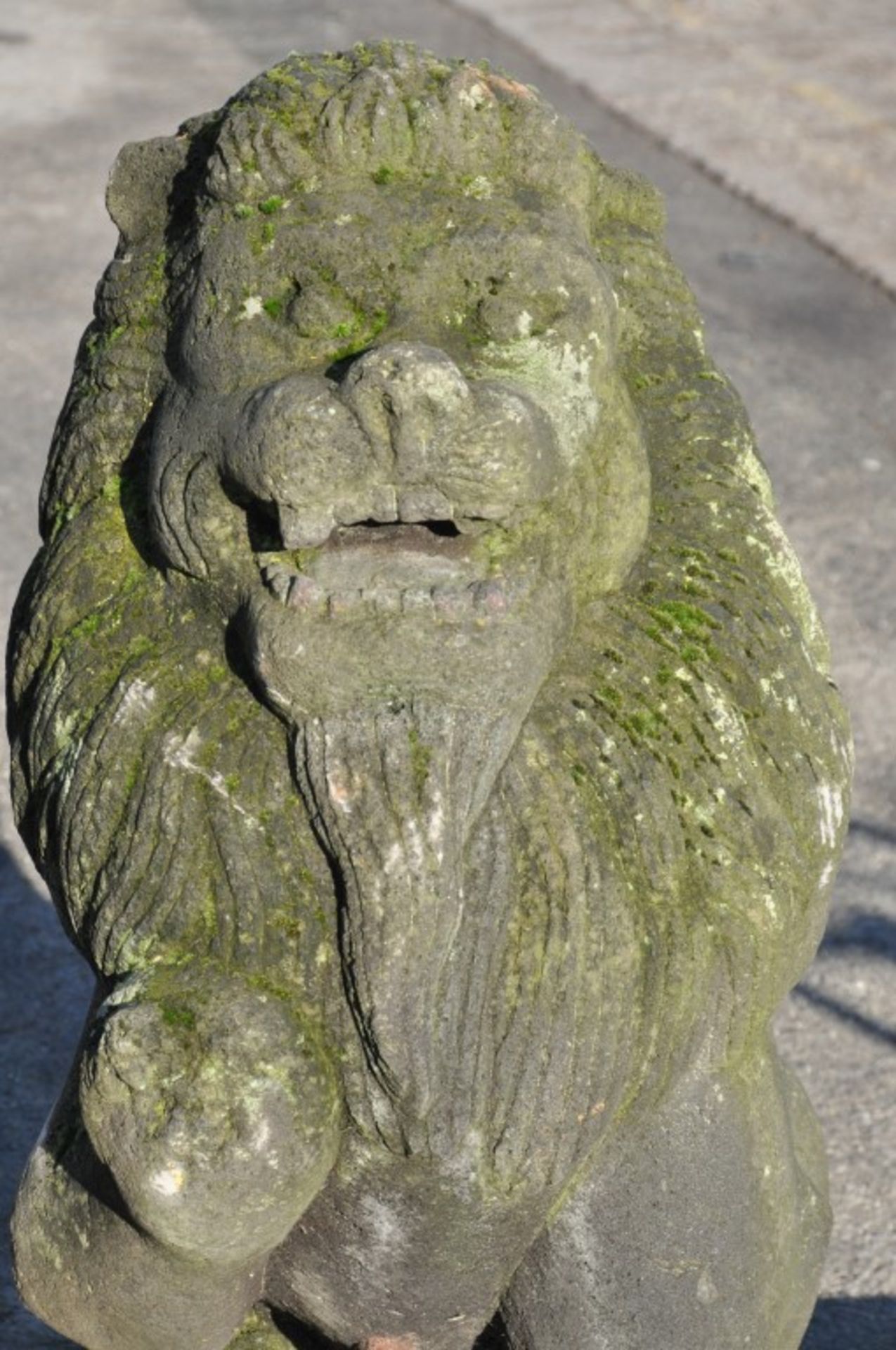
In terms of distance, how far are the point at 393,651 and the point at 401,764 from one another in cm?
10

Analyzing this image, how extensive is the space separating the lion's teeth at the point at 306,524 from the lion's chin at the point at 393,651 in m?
0.06

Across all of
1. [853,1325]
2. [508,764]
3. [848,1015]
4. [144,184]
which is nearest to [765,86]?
[848,1015]

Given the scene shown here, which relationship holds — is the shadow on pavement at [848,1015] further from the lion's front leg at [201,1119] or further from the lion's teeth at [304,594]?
the lion's teeth at [304,594]

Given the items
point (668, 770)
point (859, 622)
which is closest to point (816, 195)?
point (859, 622)

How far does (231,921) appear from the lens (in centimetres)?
191

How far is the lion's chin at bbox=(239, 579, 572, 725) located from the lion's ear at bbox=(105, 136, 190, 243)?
478 mm

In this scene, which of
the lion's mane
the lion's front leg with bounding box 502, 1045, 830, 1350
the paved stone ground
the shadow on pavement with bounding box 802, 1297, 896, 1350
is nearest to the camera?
the lion's mane

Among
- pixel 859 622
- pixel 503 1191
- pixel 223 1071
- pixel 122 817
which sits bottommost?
pixel 859 622

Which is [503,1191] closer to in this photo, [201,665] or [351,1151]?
[351,1151]

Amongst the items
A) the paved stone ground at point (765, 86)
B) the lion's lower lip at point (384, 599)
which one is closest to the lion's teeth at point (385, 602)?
the lion's lower lip at point (384, 599)

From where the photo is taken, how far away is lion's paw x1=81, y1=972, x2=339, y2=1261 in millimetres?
1849

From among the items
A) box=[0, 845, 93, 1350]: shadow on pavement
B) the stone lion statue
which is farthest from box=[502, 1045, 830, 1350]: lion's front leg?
box=[0, 845, 93, 1350]: shadow on pavement

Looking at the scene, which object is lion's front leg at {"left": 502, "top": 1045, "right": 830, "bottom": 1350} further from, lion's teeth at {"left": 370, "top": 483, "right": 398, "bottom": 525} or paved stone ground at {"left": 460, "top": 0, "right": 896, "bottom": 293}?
paved stone ground at {"left": 460, "top": 0, "right": 896, "bottom": 293}

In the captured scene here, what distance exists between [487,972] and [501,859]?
0.34 feet
